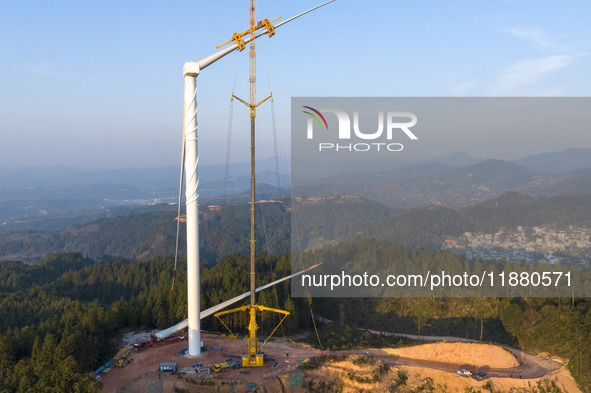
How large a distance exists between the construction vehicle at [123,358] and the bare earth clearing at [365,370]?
634 mm

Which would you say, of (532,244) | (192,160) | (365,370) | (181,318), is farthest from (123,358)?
(532,244)

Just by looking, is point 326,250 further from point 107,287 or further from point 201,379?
point 201,379

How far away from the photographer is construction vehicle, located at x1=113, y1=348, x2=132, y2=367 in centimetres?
4091

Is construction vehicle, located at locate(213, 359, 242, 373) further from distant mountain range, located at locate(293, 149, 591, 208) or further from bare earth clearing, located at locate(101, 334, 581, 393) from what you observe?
distant mountain range, located at locate(293, 149, 591, 208)

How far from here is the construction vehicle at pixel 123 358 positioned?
134 feet

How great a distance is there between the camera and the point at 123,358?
41.9m

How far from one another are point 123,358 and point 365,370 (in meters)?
21.5

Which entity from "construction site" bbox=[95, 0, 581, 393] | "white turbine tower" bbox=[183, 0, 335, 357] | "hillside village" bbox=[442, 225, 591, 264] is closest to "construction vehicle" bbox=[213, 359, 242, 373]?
"construction site" bbox=[95, 0, 581, 393]

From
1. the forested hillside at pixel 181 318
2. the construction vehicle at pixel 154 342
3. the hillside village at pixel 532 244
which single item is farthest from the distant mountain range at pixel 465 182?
the construction vehicle at pixel 154 342

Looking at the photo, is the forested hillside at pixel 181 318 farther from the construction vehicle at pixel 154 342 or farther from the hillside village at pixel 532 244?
the hillside village at pixel 532 244

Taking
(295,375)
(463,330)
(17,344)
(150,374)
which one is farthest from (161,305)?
(463,330)

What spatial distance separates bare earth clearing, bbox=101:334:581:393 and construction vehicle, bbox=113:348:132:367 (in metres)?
0.63

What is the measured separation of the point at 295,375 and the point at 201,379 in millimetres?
7636

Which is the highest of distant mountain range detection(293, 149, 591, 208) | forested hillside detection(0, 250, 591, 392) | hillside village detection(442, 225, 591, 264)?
distant mountain range detection(293, 149, 591, 208)
